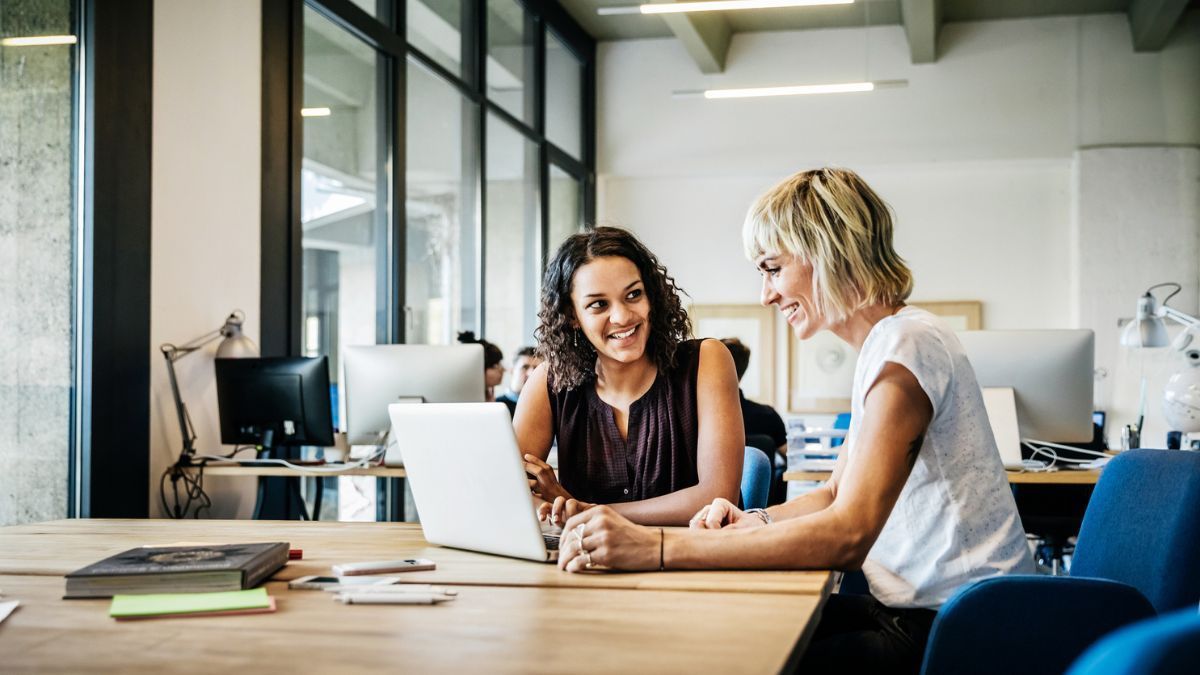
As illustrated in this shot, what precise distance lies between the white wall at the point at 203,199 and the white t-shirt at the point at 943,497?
3055mm

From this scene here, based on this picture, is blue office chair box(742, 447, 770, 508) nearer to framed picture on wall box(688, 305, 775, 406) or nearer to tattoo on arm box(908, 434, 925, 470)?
tattoo on arm box(908, 434, 925, 470)

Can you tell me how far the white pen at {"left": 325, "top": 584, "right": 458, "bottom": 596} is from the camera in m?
1.45

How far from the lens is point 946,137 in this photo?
8.61 meters

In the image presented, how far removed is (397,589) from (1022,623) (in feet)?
2.69

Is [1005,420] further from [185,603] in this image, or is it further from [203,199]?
[203,199]

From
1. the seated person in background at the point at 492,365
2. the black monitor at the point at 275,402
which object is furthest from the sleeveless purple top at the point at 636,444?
the seated person in background at the point at 492,365

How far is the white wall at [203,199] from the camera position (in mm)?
4059

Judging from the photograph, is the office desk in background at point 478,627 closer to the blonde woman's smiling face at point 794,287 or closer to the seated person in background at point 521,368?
the blonde woman's smiling face at point 794,287

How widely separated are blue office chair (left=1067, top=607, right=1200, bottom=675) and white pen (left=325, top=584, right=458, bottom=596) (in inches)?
38.5

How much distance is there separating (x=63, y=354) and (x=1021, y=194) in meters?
7.08

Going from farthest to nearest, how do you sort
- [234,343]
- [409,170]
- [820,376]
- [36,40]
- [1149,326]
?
[820,376] < [409,170] < [1149,326] < [234,343] < [36,40]

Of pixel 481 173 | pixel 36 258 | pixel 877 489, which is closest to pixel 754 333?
pixel 481 173

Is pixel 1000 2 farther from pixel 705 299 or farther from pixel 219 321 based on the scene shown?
pixel 219 321

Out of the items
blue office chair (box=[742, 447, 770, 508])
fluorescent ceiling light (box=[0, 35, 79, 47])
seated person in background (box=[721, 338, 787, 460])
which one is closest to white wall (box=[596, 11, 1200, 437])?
seated person in background (box=[721, 338, 787, 460])
